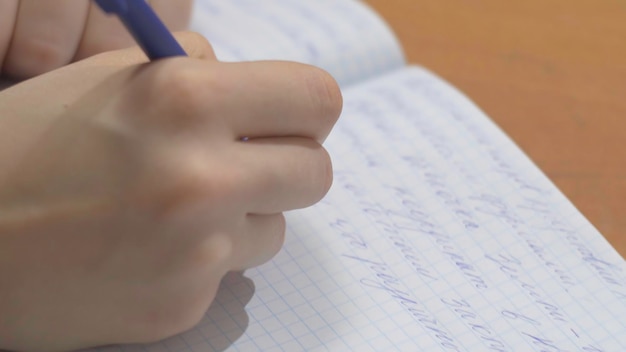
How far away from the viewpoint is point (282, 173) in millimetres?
402

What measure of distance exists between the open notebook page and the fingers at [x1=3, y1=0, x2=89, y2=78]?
185mm

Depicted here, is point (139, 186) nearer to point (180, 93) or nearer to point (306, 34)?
point (180, 93)

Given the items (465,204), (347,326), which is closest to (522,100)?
(465,204)

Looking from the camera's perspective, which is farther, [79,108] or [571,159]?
[571,159]

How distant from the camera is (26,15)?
1.72 ft

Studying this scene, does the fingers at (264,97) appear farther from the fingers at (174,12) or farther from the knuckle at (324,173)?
the fingers at (174,12)

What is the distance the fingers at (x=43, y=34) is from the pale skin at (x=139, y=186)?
0.11 meters

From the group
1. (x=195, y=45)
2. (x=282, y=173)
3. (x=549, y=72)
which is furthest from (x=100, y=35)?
(x=549, y=72)

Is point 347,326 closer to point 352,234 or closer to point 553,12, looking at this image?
point 352,234

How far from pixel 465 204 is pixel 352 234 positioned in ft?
0.27

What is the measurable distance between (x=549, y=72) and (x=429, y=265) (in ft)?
1.01

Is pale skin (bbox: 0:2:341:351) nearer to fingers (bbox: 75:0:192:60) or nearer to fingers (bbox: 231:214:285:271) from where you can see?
fingers (bbox: 231:214:285:271)

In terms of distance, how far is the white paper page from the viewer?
667mm

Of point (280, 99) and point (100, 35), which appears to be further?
point (100, 35)
